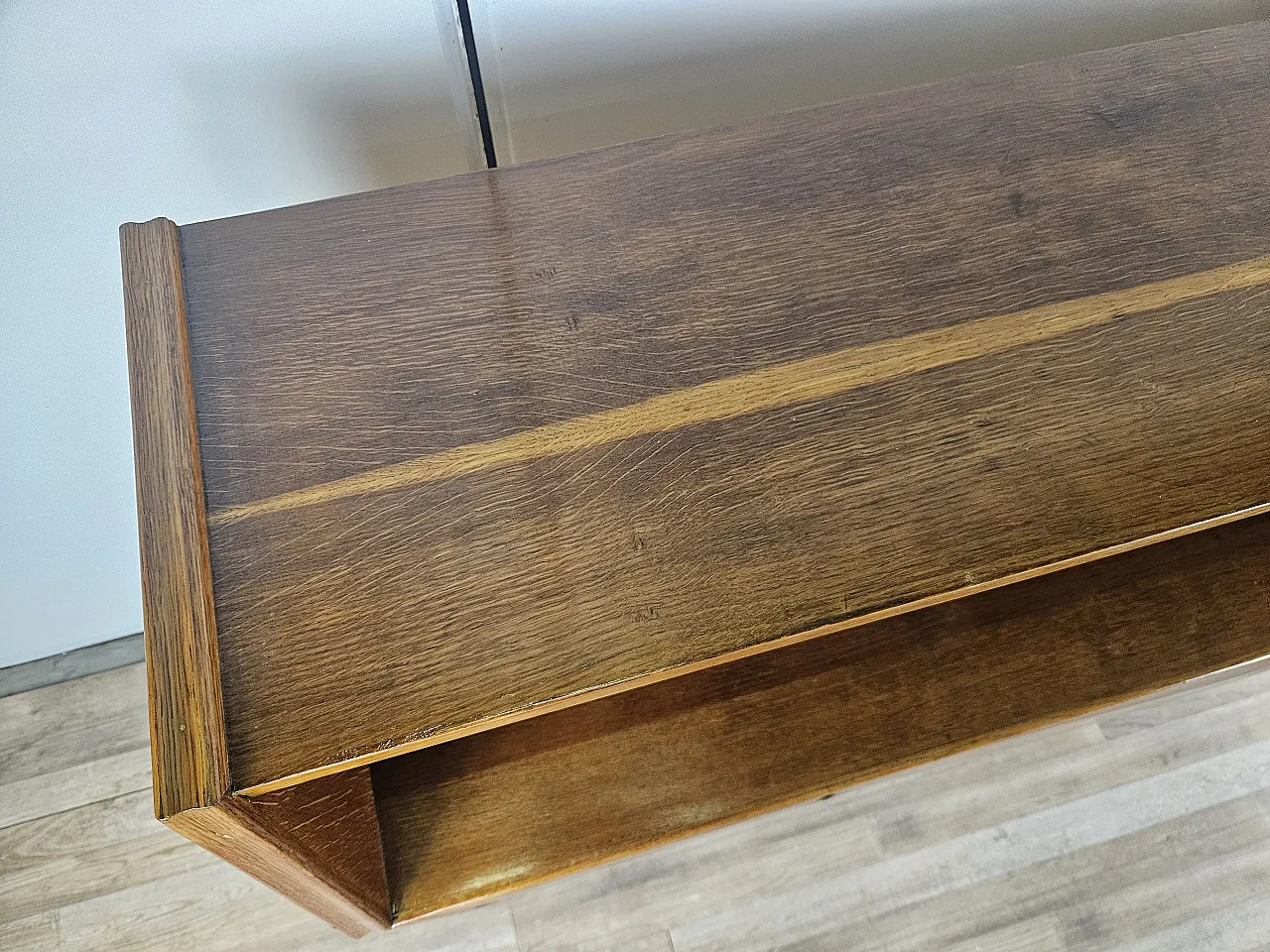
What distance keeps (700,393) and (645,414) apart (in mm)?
33

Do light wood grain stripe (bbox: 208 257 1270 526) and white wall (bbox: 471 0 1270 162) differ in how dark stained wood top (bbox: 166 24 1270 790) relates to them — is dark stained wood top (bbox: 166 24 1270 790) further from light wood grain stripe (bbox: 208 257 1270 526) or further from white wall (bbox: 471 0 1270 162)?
white wall (bbox: 471 0 1270 162)

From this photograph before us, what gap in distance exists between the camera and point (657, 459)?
1.52 ft

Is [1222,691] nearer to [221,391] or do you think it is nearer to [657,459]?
[657,459]

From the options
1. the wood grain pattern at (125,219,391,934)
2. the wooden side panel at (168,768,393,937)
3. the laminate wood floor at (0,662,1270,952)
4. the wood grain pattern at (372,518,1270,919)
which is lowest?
the laminate wood floor at (0,662,1270,952)

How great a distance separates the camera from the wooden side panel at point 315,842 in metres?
0.40

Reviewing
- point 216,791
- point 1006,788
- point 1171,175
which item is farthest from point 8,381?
point 1006,788

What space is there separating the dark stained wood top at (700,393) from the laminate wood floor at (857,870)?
22.4 inches

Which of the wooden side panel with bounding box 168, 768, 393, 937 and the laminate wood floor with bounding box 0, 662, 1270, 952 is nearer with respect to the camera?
the wooden side panel with bounding box 168, 768, 393, 937

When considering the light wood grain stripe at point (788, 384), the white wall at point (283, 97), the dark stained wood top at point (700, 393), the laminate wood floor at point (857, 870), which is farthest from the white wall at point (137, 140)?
the laminate wood floor at point (857, 870)

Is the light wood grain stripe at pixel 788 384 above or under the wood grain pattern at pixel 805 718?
above

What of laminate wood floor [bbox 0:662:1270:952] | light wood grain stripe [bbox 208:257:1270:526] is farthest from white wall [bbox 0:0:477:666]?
laminate wood floor [bbox 0:662:1270:952]

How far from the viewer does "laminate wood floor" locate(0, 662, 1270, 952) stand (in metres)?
0.91

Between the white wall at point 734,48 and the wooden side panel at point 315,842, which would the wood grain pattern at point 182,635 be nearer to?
the wooden side panel at point 315,842

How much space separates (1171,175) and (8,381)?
84 centimetres
